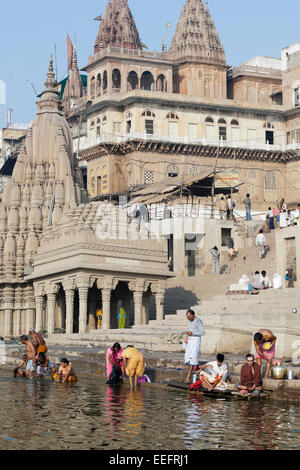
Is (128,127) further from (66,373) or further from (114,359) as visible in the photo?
(114,359)

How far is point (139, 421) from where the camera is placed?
1186 cm

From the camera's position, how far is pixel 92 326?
33188 millimetres

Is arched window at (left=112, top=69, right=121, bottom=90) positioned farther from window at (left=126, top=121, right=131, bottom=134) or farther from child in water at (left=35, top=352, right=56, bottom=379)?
child in water at (left=35, top=352, right=56, bottom=379)

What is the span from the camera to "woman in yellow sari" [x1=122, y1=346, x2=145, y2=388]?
16344 millimetres

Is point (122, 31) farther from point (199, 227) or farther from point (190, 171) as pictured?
point (199, 227)

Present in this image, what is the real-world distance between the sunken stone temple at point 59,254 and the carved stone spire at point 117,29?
27.6 meters

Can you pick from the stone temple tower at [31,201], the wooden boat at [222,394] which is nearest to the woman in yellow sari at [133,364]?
the wooden boat at [222,394]

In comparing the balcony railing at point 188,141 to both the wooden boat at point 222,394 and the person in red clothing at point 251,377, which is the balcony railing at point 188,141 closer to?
the wooden boat at point 222,394

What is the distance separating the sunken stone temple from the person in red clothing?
15.9 m

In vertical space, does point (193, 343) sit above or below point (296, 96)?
below

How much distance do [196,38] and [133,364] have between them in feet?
182

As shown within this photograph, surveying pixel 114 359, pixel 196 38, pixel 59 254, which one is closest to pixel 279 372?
pixel 114 359
